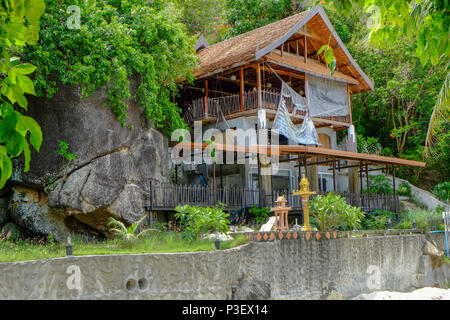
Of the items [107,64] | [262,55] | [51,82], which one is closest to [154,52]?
[107,64]

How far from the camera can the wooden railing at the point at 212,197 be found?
16.8m

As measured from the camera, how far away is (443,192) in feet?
90.8

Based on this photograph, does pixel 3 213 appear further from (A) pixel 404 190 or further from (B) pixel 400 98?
(B) pixel 400 98

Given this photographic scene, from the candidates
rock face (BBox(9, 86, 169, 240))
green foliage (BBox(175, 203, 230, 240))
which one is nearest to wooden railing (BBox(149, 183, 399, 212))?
rock face (BBox(9, 86, 169, 240))

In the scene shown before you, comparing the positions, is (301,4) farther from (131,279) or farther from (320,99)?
(131,279)

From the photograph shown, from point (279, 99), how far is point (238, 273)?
39.7ft

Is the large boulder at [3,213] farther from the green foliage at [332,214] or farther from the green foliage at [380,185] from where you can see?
the green foliage at [380,185]

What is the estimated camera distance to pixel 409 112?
32406 mm

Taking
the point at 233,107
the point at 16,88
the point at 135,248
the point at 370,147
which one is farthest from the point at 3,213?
the point at 370,147

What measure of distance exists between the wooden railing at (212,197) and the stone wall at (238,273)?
4.57 metres

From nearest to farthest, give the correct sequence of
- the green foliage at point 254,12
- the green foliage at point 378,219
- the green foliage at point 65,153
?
1. the green foliage at point 65,153
2. the green foliage at point 378,219
3. the green foliage at point 254,12

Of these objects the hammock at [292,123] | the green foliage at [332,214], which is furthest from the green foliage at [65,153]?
the hammock at [292,123]

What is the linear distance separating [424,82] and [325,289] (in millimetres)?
18461

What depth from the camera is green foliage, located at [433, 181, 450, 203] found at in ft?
90.5
